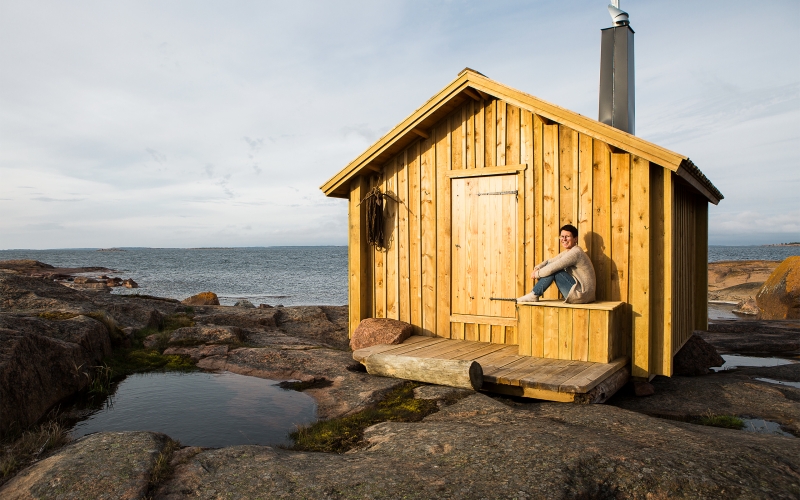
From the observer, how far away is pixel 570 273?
705cm

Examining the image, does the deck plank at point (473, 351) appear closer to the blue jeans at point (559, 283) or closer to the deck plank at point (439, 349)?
the deck plank at point (439, 349)

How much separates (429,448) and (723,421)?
11.8 feet

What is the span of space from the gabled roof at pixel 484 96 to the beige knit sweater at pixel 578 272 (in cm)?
145

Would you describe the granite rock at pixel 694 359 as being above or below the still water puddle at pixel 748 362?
above

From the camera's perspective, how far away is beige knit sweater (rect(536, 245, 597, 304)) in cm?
689

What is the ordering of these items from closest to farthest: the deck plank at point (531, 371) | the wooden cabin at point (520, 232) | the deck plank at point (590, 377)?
the deck plank at point (590, 377), the deck plank at point (531, 371), the wooden cabin at point (520, 232)

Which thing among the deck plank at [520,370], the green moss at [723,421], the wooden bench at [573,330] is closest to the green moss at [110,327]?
the deck plank at [520,370]

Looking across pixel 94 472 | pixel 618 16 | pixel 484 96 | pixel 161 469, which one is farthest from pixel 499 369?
pixel 618 16

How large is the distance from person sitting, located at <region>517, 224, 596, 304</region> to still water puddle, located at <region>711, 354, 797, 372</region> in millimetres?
3884

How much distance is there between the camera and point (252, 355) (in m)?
7.93

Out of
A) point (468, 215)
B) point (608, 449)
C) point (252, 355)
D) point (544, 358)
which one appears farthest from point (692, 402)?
point (252, 355)

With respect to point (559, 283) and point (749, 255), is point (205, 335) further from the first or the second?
point (749, 255)

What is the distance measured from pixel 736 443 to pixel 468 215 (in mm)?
4821

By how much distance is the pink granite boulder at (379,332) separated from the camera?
27.1 ft
